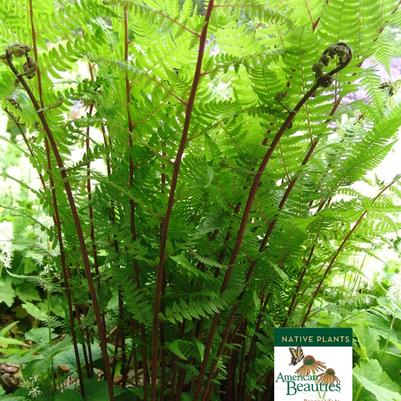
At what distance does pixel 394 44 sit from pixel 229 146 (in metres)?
0.36

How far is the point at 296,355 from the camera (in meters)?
1.05

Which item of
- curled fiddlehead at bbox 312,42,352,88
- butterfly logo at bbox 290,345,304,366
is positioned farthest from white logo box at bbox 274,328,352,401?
curled fiddlehead at bbox 312,42,352,88

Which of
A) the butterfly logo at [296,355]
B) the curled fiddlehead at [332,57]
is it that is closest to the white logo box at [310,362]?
the butterfly logo at [296,355]

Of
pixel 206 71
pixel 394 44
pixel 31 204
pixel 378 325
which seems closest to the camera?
pixel 206 71

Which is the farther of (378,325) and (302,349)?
(378,325)

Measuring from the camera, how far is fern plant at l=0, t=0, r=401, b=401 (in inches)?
35.1

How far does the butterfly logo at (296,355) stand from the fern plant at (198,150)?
8 cm

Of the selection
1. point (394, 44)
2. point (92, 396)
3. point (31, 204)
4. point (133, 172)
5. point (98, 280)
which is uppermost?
point (31, 204)

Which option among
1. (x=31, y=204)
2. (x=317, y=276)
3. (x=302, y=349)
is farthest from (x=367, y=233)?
(x=31, y=204)

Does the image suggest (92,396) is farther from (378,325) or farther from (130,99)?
(378,325)

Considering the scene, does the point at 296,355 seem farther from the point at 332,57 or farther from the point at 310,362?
the point at 332,57

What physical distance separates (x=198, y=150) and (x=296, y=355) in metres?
0.42

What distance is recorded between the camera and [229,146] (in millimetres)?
1095

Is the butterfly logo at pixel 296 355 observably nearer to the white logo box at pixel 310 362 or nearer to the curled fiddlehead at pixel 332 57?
the white logo box at pixel 310 362
